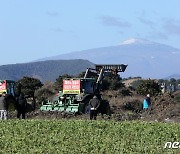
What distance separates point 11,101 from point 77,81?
370cm

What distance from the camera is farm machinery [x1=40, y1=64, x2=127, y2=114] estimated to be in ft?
101

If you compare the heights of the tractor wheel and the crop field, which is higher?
the tractor wheel

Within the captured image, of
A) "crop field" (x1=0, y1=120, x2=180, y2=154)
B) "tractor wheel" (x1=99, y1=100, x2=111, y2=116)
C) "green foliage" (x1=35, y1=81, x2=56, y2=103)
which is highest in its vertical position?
"green foliage" (x1=35, y1=81, x2=56, y2=103)

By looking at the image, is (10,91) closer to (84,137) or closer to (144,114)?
(144,114)

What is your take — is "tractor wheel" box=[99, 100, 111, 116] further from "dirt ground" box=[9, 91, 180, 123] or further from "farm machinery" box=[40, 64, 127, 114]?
"dirt ground" box=[9, 91, 180, 123]

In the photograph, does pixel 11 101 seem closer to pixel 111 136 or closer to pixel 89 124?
pixel 89 124

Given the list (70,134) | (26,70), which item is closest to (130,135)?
(70,134)

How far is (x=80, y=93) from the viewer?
3144 centimetres

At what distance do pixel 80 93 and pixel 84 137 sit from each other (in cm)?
1402

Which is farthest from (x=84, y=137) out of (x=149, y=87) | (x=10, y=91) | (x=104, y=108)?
(x=149, y=87)

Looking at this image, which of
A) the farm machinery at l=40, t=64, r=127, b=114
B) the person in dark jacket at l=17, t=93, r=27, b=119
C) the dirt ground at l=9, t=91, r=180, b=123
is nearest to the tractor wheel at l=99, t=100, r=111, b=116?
the farm machinery at l=40, t=64, r=127, b=114

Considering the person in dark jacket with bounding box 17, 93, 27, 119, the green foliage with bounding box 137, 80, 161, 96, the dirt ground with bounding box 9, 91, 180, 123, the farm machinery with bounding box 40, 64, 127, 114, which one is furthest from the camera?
the green foliage with bounding box 137, 80, 161, 96

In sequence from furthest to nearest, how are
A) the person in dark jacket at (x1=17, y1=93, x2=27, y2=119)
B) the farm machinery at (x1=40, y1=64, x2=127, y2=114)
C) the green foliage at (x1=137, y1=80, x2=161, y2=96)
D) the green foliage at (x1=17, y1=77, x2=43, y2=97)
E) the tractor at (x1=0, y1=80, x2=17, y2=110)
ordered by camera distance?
1. the green foliage at (x1=17, y1=77, x2=43, y2=97)
2. the green foliage at (x1=137, y1=80, x2=161, y2=96)
3. the tractor at (x1=0, y1=80, x2=17, y2=110)
4. the farm machinery at (x1=40, y1=64, x2=127, y2=114)
5. the person in dark jacket at (x1=17, y1=93, x2=27, y2=119)

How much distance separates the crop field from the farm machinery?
8.76 metres
